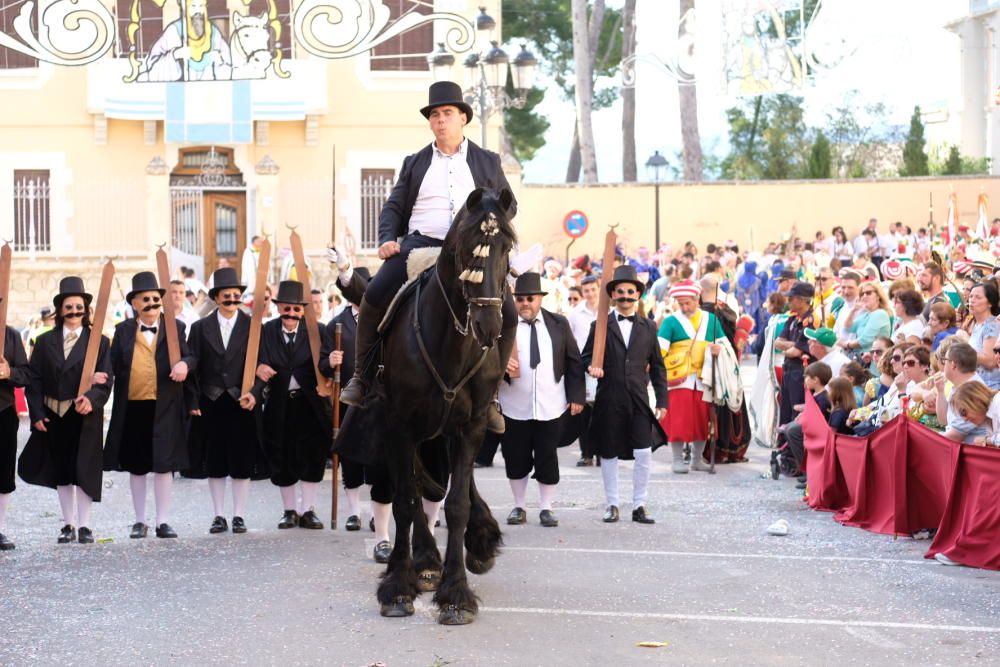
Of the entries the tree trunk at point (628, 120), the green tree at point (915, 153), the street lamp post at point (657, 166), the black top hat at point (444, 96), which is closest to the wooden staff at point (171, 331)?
the black top hat at point (444, 96)

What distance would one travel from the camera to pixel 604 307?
1314 cm

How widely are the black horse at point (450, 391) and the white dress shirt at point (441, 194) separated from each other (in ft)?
1.98

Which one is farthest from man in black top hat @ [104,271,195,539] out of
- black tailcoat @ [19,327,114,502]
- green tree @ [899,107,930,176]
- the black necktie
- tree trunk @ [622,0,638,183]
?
tree trunk @ [622,0,638,183]

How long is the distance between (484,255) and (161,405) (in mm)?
4437

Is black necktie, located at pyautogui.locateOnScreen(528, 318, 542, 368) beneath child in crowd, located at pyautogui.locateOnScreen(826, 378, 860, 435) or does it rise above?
above

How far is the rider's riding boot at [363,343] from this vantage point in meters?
9.90

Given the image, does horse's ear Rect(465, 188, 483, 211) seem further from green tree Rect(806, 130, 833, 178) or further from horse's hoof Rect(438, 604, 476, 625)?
green tree Rect(806, 130, 833, 178)

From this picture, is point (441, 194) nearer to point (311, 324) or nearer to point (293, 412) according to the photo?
point (311, 324)

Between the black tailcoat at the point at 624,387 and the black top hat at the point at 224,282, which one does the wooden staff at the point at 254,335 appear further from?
the black tailcoat at the point at 624,387

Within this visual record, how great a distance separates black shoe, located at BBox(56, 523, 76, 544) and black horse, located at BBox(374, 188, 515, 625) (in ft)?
10.7

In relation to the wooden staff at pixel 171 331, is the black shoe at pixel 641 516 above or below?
below

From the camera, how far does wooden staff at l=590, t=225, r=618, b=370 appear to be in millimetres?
12883

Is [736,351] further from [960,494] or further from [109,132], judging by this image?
[109,132]

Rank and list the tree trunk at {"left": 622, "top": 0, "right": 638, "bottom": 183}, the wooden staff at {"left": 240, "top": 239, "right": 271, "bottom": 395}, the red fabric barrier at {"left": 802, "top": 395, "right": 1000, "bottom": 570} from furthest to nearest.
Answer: the tree trunk at {"left": 622, "top": 0, "right": 638, "bottom": 183} → the wooden staff at {"left": 240, "top": 239, "right": 271, "bottom": 395} → the red fabric barrier at {"left": 802, "top": 395, "right": 1000, "bottom": 570}
